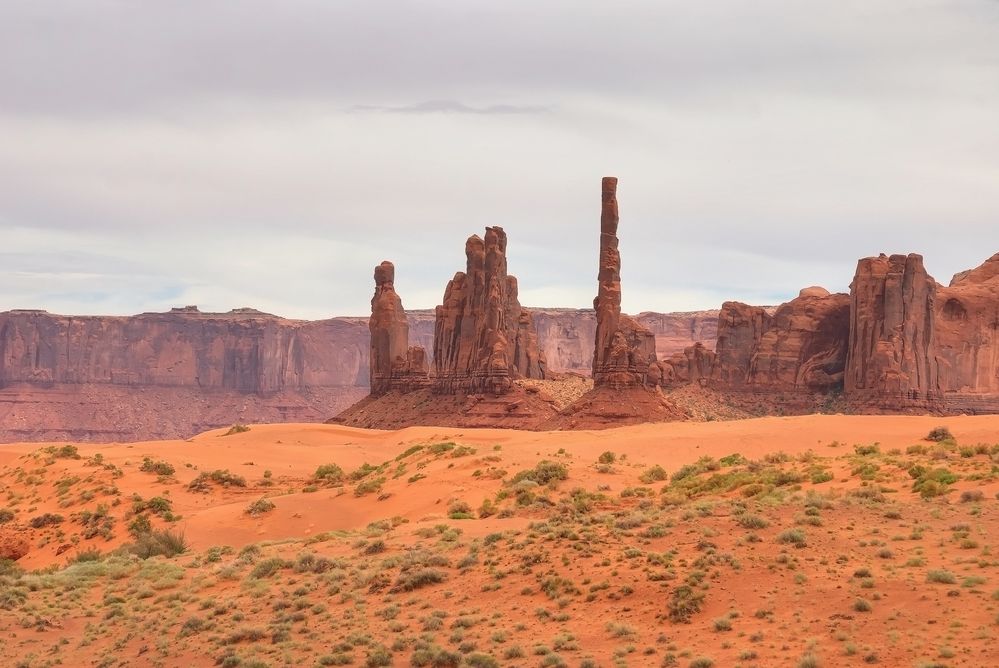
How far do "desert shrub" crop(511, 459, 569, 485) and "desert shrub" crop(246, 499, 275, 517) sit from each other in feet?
23.0

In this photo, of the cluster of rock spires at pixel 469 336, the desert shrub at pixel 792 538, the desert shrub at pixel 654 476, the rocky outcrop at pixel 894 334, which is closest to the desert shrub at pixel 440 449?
the desert shrub at pixel 654 476

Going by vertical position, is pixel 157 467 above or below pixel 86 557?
above

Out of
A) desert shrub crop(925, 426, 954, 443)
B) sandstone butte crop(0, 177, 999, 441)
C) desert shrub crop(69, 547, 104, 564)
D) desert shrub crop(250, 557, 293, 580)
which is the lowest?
desert shrub crop(69, 547, 104, 564)

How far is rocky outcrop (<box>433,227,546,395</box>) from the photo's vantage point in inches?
2867

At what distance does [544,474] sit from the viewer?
32.8 metres

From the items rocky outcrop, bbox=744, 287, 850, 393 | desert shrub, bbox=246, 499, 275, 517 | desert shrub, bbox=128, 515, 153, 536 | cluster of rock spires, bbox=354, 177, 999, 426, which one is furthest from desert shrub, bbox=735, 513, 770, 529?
rocky outcrop, bbox=744, 287, 850, 393

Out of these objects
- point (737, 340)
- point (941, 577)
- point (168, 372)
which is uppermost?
point (737, 340)

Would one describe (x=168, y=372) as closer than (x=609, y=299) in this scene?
No

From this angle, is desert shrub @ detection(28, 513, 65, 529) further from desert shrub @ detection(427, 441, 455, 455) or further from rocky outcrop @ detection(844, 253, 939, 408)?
rocky outcrop @ detection(844, 253, 939, 408)

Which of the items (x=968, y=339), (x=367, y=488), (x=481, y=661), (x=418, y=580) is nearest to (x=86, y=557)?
(x=367, y=488)

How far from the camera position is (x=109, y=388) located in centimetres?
14500

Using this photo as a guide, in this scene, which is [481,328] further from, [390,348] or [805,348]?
[805,348]

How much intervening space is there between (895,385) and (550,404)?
18.6 meters

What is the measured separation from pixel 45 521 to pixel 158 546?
918 centimetres
